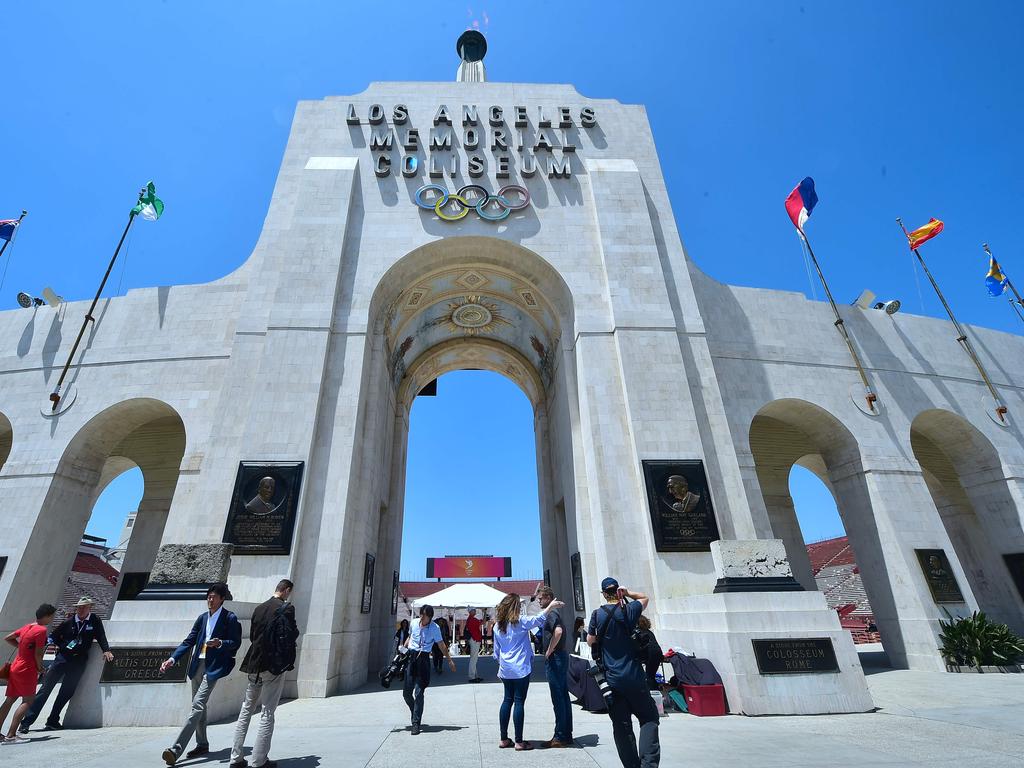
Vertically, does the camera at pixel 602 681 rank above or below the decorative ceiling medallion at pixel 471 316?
below

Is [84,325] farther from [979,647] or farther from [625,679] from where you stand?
[979,647]

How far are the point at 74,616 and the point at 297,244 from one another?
11.0 meters

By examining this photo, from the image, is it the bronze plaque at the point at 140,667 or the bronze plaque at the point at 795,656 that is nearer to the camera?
the bronze plaque at the point at 140,667

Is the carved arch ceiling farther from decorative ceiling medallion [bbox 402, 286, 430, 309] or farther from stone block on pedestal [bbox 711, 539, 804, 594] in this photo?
stone block on pedestal [bbox 711, 539, 804, 594]

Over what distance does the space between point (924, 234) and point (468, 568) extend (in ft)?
155

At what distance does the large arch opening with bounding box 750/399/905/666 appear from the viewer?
15.0m

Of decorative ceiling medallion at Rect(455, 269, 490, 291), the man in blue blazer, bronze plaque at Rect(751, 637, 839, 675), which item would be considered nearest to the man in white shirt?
the man in blue blazer

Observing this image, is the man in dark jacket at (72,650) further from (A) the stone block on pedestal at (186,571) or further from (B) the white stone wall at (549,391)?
(B) the white stone wall at (549,391)

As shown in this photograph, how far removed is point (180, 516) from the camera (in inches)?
507

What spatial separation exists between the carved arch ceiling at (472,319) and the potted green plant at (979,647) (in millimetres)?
13291

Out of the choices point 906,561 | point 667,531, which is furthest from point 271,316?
point 906,561

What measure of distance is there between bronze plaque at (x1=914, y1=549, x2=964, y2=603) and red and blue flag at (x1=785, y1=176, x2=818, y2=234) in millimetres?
11158

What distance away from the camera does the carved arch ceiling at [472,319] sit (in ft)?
58.2

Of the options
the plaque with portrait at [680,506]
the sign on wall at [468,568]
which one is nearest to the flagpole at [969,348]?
the plaque with portrait at [680,506]
